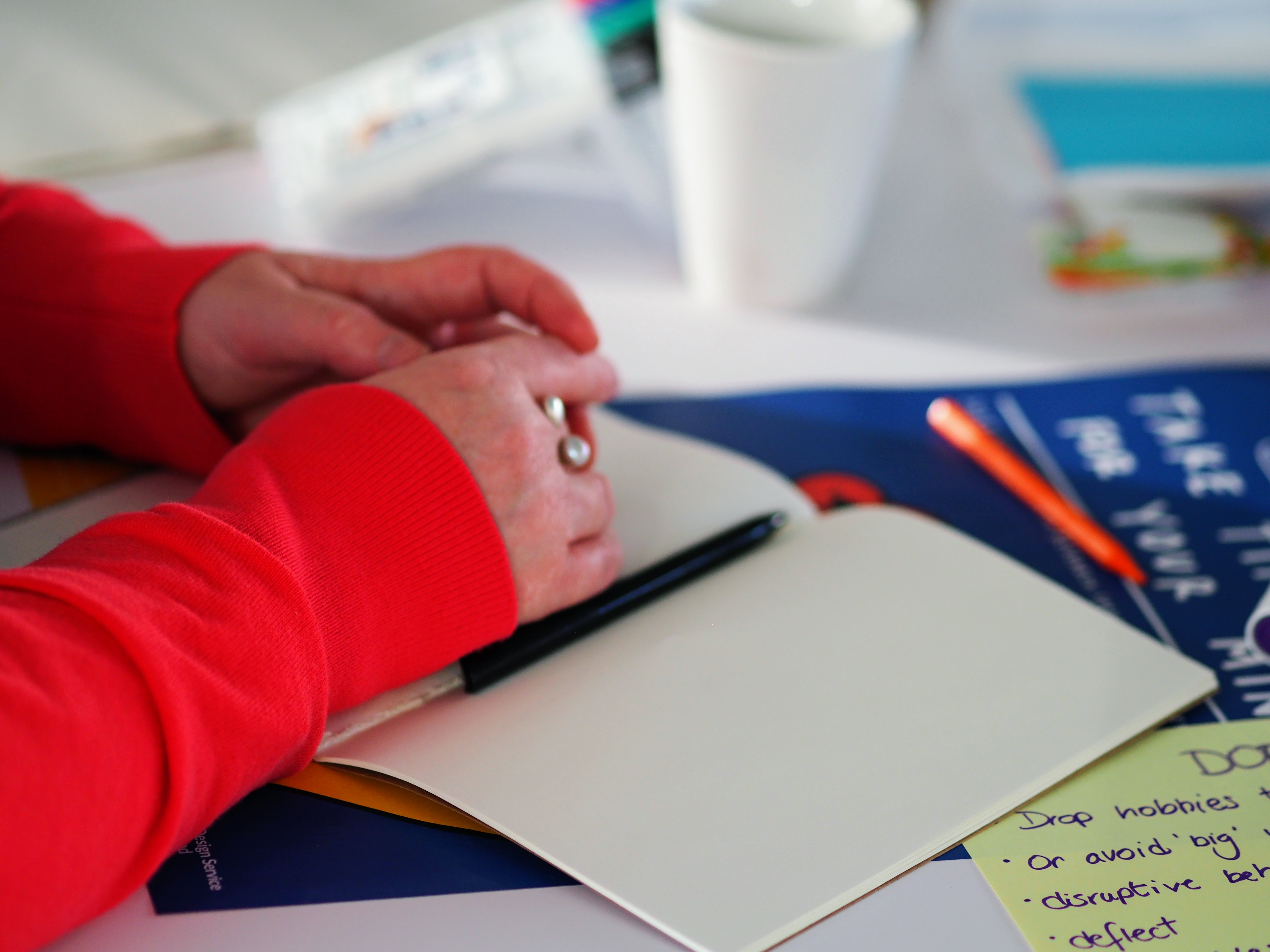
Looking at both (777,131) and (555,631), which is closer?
(555,631)

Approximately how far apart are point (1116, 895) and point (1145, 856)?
0.07 ft

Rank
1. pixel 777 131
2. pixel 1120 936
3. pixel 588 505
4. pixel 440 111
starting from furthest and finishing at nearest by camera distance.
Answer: pixel 440 111, pixel 777 131, pixel 588 505, pixel 1120 936

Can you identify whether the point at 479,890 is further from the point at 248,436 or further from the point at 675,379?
the point at 675,379

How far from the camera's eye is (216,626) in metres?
0.34

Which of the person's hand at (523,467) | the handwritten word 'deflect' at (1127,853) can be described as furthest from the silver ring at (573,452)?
the handwritten word 'deflect' at (1127,853)

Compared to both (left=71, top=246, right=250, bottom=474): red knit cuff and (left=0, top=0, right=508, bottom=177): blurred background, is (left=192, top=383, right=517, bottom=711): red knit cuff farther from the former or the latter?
(left=0, top=0, right=508, bottom=177): blurred background

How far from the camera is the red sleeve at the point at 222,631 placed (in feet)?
0.99

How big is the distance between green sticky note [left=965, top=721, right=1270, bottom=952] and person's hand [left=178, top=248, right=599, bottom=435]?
25 cm

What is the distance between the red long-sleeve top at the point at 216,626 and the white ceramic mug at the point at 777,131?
0.30 m

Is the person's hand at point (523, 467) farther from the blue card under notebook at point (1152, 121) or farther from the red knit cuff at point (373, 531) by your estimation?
the blue card under notebook at point (1152, 121)

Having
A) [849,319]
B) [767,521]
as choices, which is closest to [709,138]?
[849,319]

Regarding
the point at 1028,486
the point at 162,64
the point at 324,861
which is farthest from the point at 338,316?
the point at 162,64

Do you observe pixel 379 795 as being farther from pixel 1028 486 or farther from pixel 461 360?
pixel 1028 486

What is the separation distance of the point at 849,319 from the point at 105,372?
0.41 m
